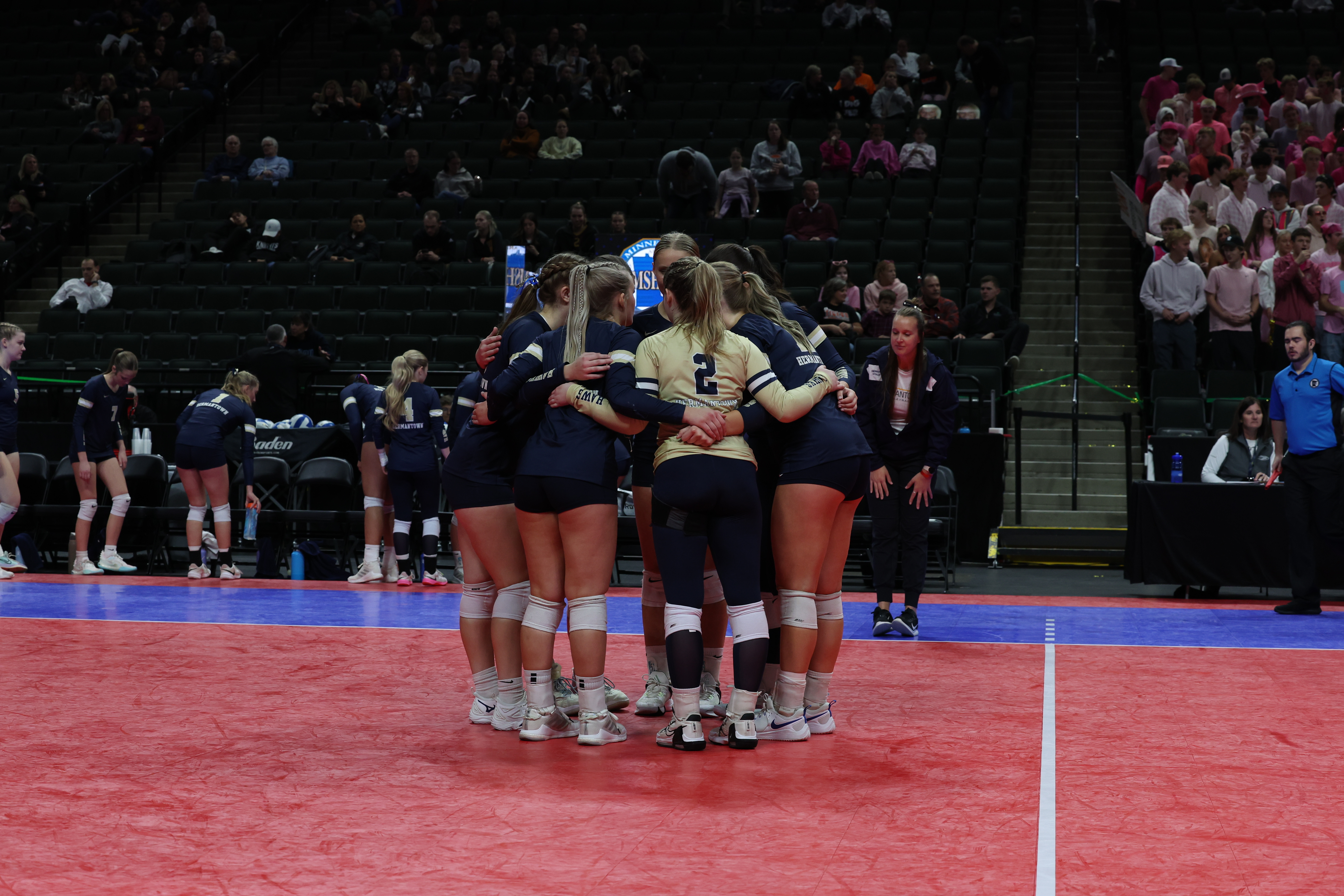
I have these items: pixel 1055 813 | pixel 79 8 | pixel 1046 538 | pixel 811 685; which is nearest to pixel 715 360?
pixel 811 685

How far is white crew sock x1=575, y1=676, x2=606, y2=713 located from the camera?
5.12 meters

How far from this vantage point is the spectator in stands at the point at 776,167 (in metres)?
16.4

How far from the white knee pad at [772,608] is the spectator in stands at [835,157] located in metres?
12.0

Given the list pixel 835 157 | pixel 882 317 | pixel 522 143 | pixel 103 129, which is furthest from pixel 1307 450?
pixel 103 129

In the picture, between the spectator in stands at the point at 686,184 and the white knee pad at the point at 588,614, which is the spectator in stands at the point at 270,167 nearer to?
the spectator in stands at the point at 686,184

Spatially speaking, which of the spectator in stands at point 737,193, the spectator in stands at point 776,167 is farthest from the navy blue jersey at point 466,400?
the spectator in stands at point 776,167

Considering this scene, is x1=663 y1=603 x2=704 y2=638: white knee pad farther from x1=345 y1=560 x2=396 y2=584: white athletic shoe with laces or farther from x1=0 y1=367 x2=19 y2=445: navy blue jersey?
x1=0 y1=367 x2=19 y2=445: navy blue jersey

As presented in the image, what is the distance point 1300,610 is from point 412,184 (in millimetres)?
12569

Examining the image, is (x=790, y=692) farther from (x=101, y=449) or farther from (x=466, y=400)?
(x=101, y=449)

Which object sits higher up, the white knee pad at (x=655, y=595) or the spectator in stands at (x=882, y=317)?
the spectator in stands at (x=882, y=317)

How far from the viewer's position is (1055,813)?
4.23 m

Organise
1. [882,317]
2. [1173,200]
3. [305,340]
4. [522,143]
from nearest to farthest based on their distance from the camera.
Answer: [882,317]
[305,340]
[1173,200]
[522,143]

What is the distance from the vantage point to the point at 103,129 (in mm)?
20312

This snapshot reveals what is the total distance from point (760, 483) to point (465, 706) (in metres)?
1.70
